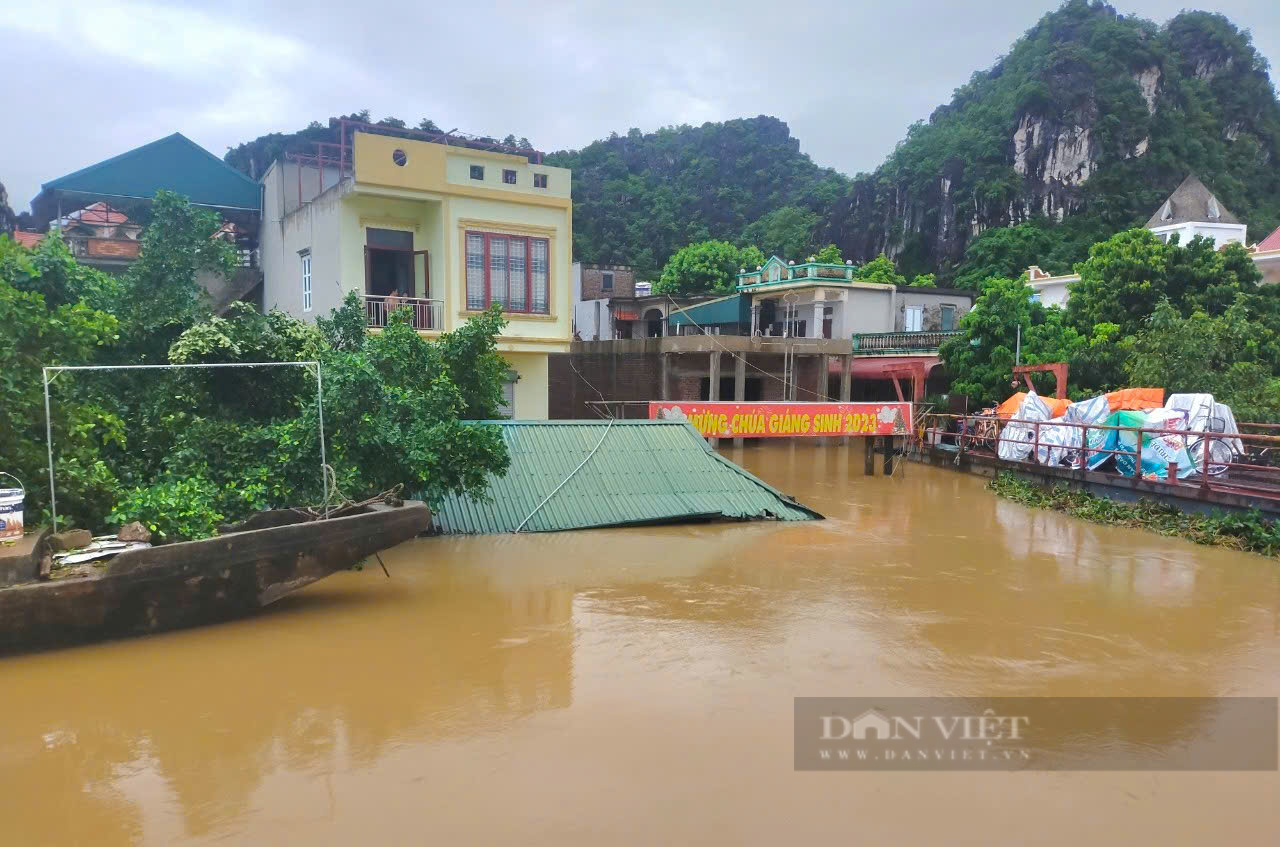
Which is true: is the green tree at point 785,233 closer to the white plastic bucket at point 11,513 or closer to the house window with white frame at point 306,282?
the house window with white frame at point 306,282

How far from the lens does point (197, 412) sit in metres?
10.6

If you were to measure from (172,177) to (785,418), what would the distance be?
16240mm

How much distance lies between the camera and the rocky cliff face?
54.0 meters

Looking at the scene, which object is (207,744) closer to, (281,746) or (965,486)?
(281,746)

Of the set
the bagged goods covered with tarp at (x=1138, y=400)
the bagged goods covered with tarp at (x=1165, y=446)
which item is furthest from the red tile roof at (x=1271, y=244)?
the bagged goods covered with tarp at (x=1165, y=446)

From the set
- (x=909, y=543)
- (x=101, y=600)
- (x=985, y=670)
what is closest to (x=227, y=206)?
(x=101, y=600)

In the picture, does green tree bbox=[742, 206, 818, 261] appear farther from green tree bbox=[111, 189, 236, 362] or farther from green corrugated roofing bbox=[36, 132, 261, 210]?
green tree bbox=[111, 189, 236, 362]

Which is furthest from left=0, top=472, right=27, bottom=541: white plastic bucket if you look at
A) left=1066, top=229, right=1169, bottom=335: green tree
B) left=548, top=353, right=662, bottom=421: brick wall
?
left=1066, top=229, right=1169, bottom=335: green tree

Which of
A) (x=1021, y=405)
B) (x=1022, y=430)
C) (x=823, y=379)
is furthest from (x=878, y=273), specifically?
(x=1022, y=430)

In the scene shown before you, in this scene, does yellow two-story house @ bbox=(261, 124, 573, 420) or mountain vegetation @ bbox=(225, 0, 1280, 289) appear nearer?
yellow two-story house @ bbox=(261, 124, 573, 420)

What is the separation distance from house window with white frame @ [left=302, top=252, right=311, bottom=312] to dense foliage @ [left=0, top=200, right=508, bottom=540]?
20.7ft

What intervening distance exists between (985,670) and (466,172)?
14.3 m

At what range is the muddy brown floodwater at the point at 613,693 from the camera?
16.5 feet

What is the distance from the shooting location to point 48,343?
28.0 ft
